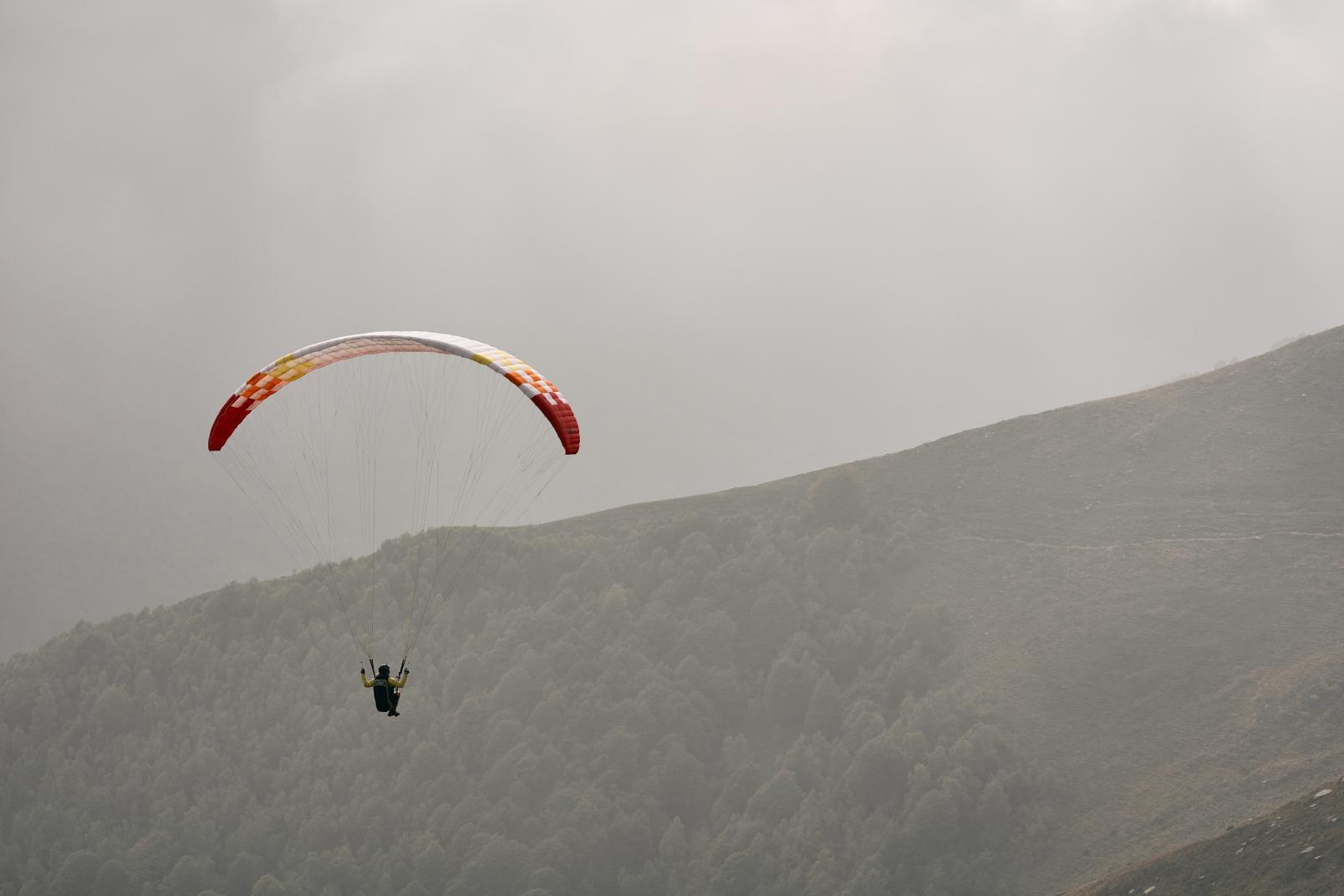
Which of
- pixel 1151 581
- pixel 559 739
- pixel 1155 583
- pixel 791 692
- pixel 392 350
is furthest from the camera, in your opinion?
pixel 559 739

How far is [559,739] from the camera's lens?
90.2 meters

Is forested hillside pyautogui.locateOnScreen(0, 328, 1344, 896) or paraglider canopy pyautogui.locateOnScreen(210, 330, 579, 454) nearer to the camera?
paraglider canopy pyautogui.locateOnScreen(210, 330, 579, 454)

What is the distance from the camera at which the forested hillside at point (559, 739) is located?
247ft

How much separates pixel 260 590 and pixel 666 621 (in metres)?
44.9

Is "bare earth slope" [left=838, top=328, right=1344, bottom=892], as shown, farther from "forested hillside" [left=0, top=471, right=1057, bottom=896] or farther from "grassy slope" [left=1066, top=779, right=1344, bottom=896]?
"grassy slope" [left=1066, top=779, right=1344, bottom=896]

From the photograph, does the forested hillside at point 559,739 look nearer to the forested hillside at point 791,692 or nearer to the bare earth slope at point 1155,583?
the forested hillside at point 791,692

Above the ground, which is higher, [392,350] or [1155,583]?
[392,350]

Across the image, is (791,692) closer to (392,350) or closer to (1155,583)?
(1155,583)

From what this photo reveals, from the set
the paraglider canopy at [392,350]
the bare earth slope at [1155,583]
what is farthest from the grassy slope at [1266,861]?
the paraglider canopy at [392,350]

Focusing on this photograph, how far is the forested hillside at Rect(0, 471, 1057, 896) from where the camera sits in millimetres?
75438

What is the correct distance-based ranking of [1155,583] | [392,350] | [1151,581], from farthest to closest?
[1151,581]
[1155,583]
[392,350]

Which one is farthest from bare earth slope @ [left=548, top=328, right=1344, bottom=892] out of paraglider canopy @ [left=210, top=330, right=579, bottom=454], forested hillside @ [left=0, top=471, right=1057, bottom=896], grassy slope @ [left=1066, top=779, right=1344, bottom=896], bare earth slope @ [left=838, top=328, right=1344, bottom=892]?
paraglider canopy @ [left=210, top=330, right=579, bottom=454]

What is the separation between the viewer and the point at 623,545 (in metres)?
106

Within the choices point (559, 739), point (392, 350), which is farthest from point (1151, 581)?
point (392, 350)
